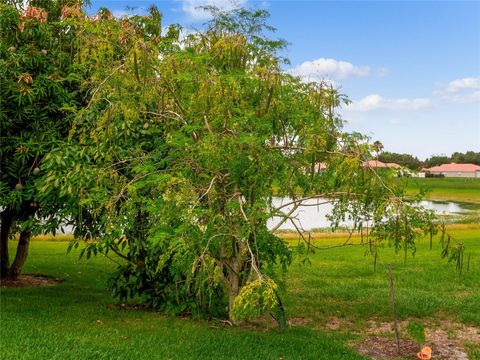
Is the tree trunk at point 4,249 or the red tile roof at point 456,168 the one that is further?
the red tile roof at point 456,168

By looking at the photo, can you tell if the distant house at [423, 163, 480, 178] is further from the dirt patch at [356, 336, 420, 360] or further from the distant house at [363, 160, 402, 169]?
the distant house at [363, 160, 402, 169]

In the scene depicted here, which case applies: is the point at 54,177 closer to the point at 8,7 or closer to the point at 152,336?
the point at 152,336

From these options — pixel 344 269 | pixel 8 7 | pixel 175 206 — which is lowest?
pixel 344 269

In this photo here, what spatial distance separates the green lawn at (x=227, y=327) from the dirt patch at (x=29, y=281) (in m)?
0.46

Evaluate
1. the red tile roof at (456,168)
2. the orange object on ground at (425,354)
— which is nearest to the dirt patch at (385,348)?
the orange object on ground at (425,354)

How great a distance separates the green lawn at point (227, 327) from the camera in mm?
7176

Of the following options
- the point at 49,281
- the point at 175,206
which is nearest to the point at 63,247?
the point at 49,281

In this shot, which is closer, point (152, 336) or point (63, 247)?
point (152, 336)

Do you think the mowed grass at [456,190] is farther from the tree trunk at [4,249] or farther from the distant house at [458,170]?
the tree trunk at [4,249]

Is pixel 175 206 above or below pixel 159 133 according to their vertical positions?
below

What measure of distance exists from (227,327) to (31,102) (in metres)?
4.81

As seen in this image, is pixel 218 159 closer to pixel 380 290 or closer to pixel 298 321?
pixel 298 321

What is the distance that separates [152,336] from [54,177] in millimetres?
2722

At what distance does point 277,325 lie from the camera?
29.9 ft
